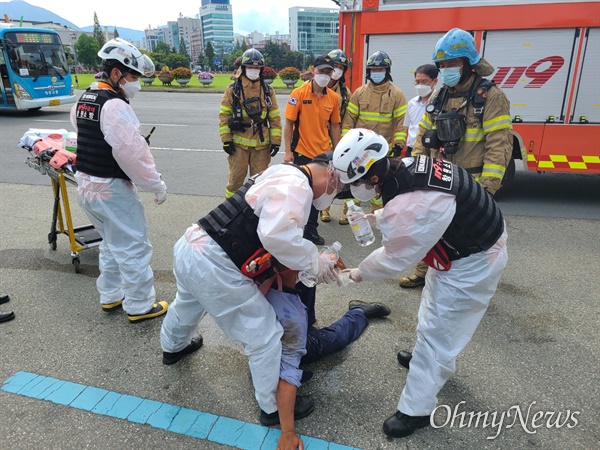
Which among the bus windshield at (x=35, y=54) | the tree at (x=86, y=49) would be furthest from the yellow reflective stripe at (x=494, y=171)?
the tree at (x=86, y=49)

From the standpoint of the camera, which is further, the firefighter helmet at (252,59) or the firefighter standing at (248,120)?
the firefighter standing at (248,120)

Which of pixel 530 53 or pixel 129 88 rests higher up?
pixel 530 53

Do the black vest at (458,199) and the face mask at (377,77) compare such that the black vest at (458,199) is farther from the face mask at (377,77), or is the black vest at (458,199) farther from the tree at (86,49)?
the tree at (86,49)

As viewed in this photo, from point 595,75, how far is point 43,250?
6846 mm

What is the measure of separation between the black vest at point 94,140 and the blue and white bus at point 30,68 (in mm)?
14026

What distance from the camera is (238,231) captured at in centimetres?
218

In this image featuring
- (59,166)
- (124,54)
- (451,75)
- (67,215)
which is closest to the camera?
(124,54)

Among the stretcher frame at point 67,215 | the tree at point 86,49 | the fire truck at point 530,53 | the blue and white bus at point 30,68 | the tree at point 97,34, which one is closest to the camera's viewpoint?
the stretcher frame at point 67,215

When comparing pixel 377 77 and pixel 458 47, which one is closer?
pixel 458 47

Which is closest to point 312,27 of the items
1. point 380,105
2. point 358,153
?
point 380,105

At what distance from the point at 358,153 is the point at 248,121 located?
3.15 metres

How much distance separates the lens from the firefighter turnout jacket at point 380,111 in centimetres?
493

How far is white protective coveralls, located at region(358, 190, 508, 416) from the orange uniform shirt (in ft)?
9.78

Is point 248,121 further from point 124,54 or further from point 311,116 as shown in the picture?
point 124,54
